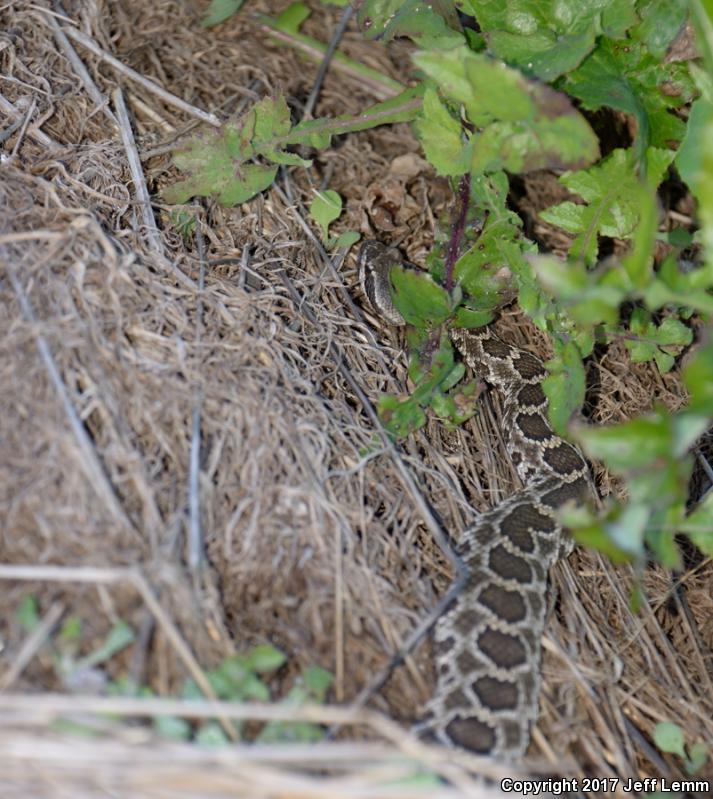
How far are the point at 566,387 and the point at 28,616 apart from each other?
222 cm

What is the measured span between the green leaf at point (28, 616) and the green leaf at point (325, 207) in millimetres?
2450

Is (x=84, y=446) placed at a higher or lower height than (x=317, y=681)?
higher

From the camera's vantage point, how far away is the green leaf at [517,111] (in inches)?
124

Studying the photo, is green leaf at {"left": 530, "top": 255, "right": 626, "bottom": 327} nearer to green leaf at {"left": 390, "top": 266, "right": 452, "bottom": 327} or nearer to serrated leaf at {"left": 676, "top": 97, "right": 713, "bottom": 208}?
serrated leaf at {"left": 676, "top": 97, "right": 713, "bottom": 208}

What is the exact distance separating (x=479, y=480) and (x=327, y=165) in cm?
196

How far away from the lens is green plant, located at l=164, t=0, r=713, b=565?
3213mm

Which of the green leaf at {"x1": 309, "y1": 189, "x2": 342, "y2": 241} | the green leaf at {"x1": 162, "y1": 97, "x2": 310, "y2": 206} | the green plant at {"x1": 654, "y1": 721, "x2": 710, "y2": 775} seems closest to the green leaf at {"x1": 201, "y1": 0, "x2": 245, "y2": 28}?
the green leaf at {"x1": 162, "y1": 97, "x2": 310, "y2": 206}

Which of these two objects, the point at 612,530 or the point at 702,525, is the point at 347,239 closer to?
the point at 702,525

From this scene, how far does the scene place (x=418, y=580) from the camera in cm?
362

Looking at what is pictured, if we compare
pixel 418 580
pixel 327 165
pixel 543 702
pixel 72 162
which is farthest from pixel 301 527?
pixel 327 165

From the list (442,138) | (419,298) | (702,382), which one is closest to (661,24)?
(442,138)

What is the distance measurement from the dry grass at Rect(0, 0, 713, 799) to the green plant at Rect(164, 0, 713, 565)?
1.01ft

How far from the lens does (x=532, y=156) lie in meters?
3.30

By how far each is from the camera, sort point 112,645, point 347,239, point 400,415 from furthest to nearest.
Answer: point 347,239 < point 400,415 < point 112,645
